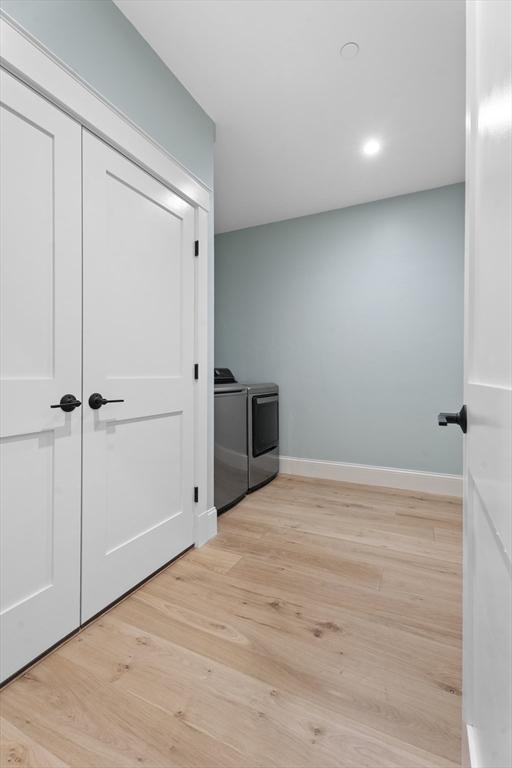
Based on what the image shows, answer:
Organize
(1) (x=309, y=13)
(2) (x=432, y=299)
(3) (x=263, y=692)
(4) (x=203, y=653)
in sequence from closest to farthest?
(3) (x=263, y=692) < (4) (x=203, y=653) < (1) (x=309, y=13) < (2) (x=432, y=299)

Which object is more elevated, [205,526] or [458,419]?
[458,419]

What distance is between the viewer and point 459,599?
1559mm

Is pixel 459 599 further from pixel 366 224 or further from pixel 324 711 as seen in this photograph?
pixel 366 224

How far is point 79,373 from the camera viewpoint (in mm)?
1367

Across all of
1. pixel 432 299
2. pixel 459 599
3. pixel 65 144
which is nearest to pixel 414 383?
pixel 432 299

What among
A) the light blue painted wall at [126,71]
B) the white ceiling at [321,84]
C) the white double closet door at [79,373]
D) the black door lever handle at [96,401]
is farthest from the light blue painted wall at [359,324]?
the black door lever handle at [96,401]

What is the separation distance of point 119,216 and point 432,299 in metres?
2.48

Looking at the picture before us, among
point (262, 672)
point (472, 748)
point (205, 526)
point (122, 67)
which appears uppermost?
point (122, 67)

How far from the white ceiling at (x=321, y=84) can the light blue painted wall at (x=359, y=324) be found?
0.40 metres

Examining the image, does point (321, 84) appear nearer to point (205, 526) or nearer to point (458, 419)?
point (458, 419)

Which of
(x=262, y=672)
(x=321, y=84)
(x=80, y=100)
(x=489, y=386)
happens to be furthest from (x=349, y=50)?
(x=262, y=672)

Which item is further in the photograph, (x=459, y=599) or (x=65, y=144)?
(x=459, y=599)

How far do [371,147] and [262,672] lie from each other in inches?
116

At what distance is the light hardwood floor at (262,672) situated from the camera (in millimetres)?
930
